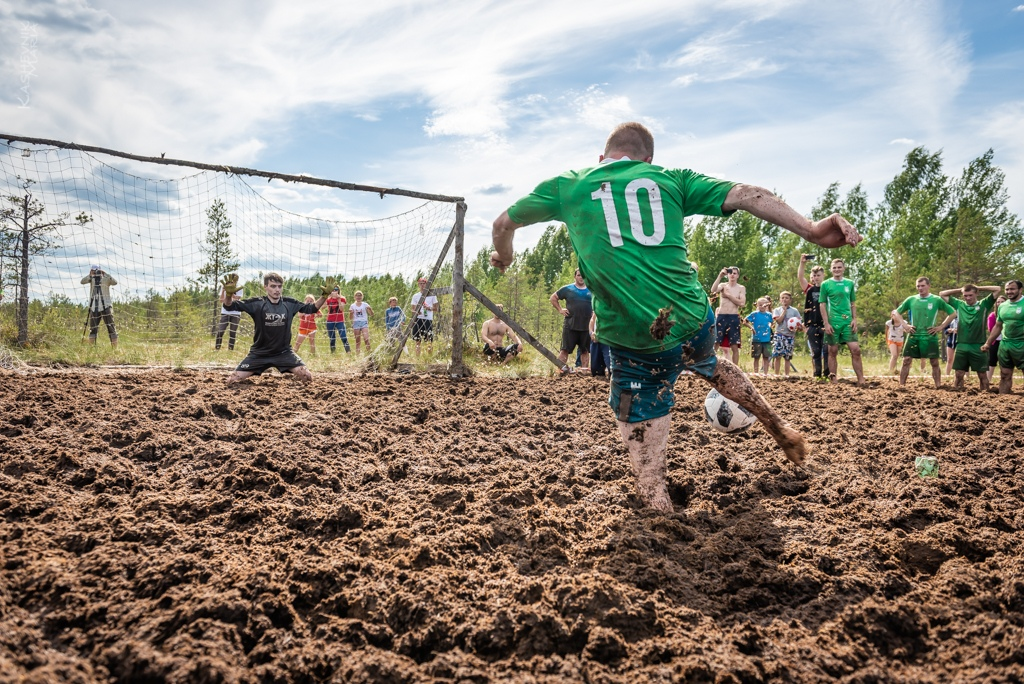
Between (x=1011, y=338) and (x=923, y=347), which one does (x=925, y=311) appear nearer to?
(x=923, y=347)

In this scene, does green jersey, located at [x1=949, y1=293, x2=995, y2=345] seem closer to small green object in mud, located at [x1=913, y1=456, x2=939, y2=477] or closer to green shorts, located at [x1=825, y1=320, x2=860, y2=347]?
green shorts, located at [x1=825, y1=320, x2=860, y2=347]

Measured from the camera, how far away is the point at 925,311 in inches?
402

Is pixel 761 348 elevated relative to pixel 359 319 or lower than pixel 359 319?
lower

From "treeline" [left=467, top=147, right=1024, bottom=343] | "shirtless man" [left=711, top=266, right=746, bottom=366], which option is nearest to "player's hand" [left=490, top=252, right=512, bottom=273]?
"shirtless man" [left=711, top=266, right=746, bottom=366]

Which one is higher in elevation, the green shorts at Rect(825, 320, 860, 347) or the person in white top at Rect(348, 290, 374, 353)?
the person in white top at Rect(348, 290, 374, 353)

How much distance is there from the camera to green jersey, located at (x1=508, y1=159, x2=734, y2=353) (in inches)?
120

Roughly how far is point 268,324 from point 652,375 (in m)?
6.45

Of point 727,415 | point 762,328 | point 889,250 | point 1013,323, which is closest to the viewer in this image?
point 727,415

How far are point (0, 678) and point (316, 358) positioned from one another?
35.0 feet

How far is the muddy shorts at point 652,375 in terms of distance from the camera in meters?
3.17

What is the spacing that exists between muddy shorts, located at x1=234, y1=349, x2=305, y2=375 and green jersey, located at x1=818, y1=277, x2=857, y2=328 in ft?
26.6

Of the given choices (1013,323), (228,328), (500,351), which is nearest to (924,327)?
(1013,323)

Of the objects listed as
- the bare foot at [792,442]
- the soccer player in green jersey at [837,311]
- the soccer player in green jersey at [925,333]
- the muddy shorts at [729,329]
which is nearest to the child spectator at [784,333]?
the muddy shorts at [729,329]

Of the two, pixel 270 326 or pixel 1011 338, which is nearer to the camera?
pixel 270 326
